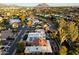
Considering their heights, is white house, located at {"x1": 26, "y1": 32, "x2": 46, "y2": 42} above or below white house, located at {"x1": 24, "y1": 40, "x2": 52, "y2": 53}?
above

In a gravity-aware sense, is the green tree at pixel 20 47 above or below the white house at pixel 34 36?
below

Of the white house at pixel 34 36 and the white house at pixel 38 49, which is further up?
the white house at pixel 34 36

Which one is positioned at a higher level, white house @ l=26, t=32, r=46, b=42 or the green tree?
white house @ l=26, t=32, r=46, b=42

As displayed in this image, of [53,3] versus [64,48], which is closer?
[64,48]

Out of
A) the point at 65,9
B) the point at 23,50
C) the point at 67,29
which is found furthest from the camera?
the point at 65,9

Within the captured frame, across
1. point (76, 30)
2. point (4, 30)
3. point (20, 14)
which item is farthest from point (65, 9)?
point (4, 30)

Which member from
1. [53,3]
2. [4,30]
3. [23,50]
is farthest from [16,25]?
[53,3]

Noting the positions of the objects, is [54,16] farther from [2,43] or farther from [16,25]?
[2,43]

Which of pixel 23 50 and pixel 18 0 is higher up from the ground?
pixel 18 0

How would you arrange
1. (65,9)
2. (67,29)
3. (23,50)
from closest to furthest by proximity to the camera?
(23,50) < (67,29) < (65,9)

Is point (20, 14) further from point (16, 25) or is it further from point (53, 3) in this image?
point (53, 3)

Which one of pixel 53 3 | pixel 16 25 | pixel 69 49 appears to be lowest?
pixel 69 49
